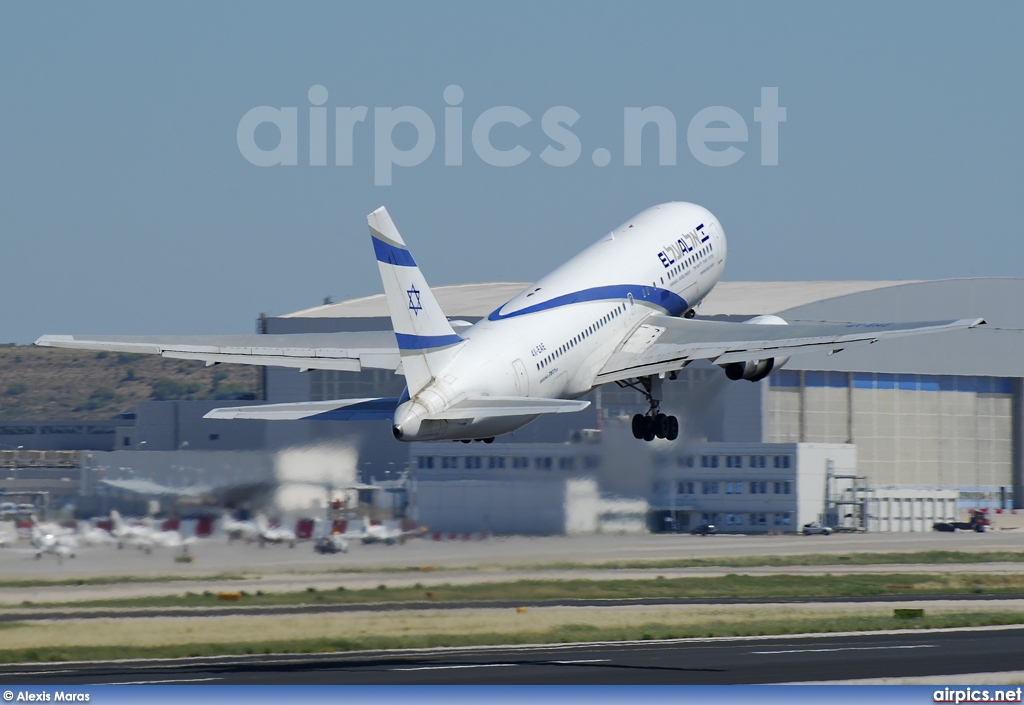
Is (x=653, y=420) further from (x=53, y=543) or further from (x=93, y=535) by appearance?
(x=53, y=543)

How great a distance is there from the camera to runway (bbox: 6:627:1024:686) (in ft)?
109

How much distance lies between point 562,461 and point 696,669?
2400 cm

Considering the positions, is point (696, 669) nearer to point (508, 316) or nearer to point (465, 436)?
point (465, 436)

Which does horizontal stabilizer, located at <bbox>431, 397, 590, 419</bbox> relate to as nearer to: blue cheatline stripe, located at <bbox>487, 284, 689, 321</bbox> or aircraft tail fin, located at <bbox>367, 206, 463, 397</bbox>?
aircraft tail fin, located at <bbox>367, 206, 463, 397</bbox>

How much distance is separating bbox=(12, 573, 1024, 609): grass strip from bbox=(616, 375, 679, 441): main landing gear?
6.98 m

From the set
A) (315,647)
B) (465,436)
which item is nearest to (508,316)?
(465,436)

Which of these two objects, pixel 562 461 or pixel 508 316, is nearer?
pixel 508 316

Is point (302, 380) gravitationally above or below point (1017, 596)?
above

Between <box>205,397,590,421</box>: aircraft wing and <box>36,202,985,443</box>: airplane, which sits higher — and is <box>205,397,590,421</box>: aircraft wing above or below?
below

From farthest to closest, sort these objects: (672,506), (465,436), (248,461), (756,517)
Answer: (756,517)
(672,506)
(248,461)
(465,436)

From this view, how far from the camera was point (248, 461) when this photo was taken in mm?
53188

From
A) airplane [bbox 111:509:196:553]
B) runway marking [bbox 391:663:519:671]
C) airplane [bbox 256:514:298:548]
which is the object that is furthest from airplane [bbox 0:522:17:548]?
runway marking [bbox 391:663:519:671]

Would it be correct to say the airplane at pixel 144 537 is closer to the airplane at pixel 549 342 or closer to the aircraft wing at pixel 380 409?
the airplane at pixel 549 342

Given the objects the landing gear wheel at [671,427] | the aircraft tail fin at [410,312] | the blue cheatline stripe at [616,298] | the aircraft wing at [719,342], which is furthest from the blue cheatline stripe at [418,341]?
the landing gear wheel at [671,427]
